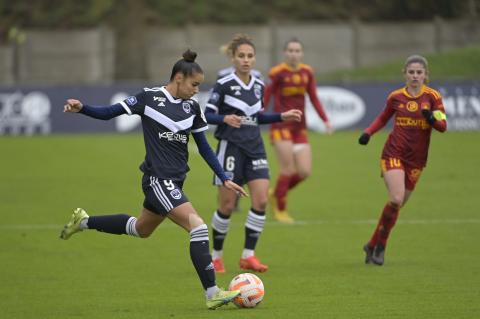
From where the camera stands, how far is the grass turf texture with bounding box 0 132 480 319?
9031 millimetres

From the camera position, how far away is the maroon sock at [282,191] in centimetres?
1527

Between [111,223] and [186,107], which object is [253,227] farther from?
[186,107]

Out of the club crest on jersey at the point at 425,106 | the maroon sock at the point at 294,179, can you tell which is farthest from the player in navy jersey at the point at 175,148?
the maroon sock at the point at 294,179

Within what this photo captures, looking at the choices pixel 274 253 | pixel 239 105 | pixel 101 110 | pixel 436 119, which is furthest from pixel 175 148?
pixel 274 253

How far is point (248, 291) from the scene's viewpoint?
8.88 metres

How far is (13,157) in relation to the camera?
25219 millimetres

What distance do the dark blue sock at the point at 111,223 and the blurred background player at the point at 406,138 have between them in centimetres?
294

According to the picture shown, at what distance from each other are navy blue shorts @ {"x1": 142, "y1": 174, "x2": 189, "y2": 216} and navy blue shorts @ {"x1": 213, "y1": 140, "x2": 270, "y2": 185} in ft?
6.94

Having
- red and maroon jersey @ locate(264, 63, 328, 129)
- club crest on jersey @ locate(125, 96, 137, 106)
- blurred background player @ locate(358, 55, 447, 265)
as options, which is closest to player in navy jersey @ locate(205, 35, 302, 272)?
blurred background player @ locate(358, 55, 447, 265)

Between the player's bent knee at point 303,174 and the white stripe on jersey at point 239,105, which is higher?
the white stripe on jersey at point 239,105

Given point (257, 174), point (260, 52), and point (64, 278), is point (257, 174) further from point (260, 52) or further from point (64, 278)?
point (260, 52)

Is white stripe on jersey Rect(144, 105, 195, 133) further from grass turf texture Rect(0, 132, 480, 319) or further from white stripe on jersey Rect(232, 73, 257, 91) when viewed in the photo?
white stripe on jersey Rect(232, 73, 257, 91)

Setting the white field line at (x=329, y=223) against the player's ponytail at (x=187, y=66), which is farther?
the white field line at (x=329, y=223)

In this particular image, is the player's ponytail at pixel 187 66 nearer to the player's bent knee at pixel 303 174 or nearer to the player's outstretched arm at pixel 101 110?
the player's outstretched arm at pixel 101 110
